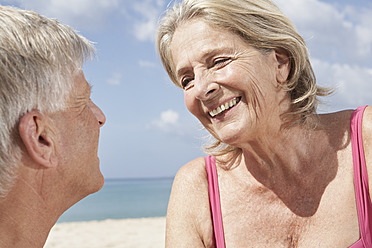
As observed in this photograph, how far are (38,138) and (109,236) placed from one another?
10.7 metres

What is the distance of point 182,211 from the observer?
9.73ft

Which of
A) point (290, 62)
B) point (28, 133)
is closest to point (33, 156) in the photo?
point (28, 133)

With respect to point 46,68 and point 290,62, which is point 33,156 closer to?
point 46,68

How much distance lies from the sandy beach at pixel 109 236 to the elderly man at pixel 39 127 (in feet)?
27.8

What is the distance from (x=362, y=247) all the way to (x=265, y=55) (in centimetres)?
137

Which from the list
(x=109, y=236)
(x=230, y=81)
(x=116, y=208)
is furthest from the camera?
(x=116, y=208)

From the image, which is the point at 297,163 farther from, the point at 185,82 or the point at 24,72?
the point at 24,72

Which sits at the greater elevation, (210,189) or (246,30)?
(246,30)

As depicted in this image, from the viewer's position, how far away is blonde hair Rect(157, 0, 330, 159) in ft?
9.22

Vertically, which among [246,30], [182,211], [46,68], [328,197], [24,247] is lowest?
[182,211]

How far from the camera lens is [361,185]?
2779 millimetres

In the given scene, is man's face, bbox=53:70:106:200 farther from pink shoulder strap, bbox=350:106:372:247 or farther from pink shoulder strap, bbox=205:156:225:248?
pink shoulder strap, bbox=350:106:372:247

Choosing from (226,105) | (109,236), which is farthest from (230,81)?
(109,236)

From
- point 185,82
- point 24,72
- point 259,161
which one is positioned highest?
point 24,72
